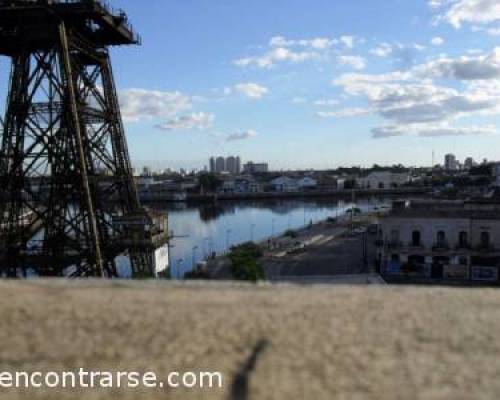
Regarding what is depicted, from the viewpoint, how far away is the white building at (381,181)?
124 meters

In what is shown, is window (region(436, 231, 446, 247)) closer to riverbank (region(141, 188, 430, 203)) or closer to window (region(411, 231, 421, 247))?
window (region(411, 231, 421, 247))

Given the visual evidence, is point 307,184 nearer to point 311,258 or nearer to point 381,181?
point 381,181

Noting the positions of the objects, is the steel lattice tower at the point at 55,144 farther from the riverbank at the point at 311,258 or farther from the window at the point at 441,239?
the window at the point at 441,239

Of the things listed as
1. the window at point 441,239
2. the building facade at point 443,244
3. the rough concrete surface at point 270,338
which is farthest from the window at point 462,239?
the rough concrete surface at point 270,338

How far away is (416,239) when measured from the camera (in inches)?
934

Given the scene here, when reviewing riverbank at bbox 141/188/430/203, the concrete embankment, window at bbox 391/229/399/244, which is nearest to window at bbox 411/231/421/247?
window at bbox 391/229/399/244

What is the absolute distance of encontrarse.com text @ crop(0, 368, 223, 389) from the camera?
288cm

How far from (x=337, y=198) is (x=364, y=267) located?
84.5 m

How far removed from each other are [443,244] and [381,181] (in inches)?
4127

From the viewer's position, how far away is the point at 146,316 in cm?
338

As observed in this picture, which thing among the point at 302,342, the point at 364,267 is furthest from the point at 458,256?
the point at 302,342

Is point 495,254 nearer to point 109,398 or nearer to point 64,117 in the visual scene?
point 64,117

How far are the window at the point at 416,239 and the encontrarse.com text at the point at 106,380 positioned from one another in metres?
22.2

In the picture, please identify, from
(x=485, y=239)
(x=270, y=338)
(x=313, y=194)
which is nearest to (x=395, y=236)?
(x=485, y=239)
